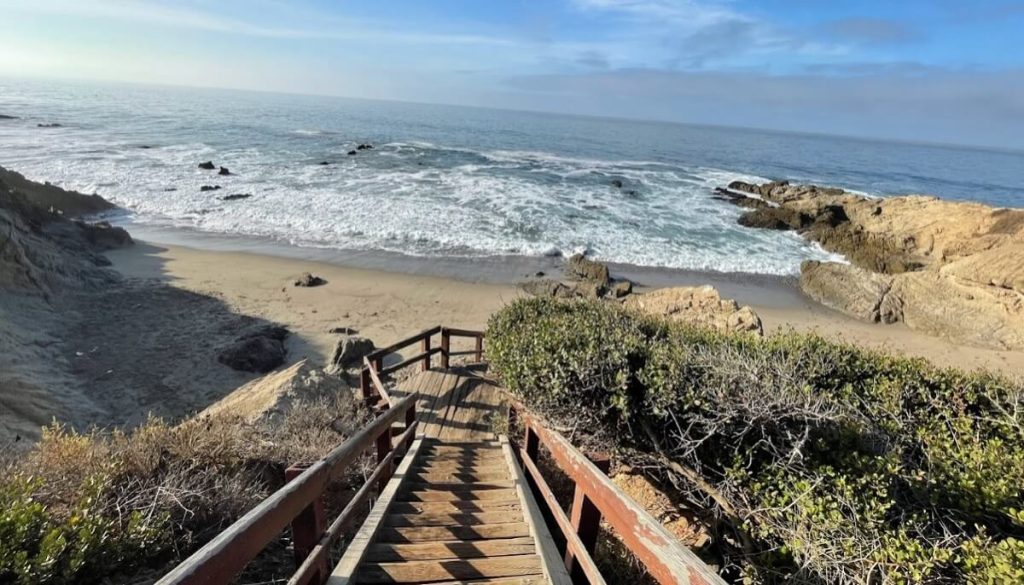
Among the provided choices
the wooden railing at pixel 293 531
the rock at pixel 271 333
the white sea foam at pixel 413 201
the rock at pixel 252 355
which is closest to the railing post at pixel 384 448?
the wooden railing at pixel 293 531

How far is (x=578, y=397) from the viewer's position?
16.5 feet

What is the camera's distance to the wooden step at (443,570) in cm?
289

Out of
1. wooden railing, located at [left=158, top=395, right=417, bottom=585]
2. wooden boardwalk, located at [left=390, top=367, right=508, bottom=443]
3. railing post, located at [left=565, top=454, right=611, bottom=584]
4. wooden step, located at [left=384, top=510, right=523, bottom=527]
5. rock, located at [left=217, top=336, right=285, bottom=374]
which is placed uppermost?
wooden railing, located at [left=158, top=395, right=417, bottom=585]

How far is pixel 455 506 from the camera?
163 inches

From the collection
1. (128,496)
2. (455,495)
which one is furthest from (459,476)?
(128,496)

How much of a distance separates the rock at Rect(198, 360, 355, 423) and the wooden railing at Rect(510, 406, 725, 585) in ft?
16.5

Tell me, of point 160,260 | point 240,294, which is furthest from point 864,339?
point 160,260

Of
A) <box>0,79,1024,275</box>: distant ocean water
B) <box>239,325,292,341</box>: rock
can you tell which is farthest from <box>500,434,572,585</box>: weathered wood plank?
<box>0,79,1024,275</box>: distant ocean water

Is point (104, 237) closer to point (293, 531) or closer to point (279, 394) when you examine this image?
point (279, 394)

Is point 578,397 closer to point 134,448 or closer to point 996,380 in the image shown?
point 134,448

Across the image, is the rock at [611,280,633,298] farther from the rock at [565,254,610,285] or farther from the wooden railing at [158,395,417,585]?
the wooden railing at [158,395,417,585]

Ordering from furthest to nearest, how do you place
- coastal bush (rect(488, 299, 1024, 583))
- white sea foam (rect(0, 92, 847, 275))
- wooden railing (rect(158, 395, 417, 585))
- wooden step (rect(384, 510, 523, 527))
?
white sea foam (rect(0, 92, 847, 275)) → wooden step (rect(384, 510, 523, 527)) → coastal bush (rect(488, 299, 1024, 583)) → wooden railing (rect(158, 395, 417, 585))

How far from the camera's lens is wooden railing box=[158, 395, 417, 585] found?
5.35 ft

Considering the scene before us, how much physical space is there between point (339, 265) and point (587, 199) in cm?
1791
